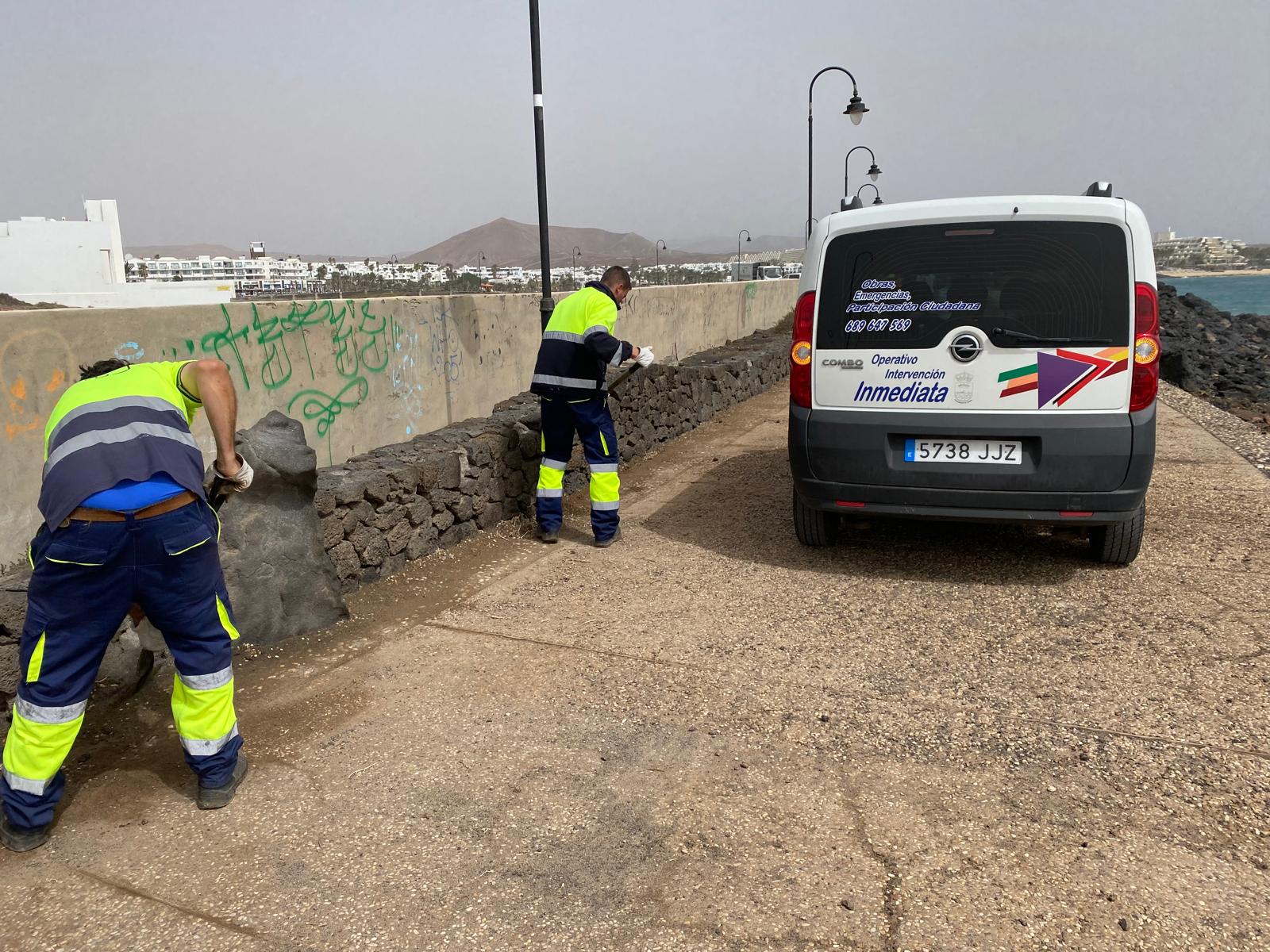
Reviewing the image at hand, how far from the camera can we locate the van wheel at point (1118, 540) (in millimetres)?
4902

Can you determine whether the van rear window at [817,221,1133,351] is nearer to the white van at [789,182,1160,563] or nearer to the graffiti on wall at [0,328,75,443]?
the white van at [789,182,1160,563]

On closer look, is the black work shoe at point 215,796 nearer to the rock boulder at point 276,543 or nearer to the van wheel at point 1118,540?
the rock boulder at point 276,543

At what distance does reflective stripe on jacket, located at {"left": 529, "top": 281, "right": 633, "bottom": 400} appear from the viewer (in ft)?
18.8

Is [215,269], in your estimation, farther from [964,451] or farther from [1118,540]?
[1118,540]

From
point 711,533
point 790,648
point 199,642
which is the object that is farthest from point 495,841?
point 711,533

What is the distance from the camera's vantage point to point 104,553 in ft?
8.69

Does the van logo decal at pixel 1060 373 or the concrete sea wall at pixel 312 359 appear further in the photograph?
the van logo decal at pixel 1060 373

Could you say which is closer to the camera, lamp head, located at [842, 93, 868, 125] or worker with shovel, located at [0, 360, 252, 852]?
worker with shovel, located at [0, 360, 252, 852]

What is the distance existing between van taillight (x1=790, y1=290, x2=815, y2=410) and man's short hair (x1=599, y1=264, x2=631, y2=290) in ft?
4.60

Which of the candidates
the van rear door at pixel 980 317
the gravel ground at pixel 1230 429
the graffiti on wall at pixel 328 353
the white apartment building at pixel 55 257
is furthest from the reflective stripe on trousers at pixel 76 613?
the white apartment building at pixel 55 257

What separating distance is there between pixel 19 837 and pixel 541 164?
6.21 m

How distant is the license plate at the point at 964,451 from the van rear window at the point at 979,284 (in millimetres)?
503

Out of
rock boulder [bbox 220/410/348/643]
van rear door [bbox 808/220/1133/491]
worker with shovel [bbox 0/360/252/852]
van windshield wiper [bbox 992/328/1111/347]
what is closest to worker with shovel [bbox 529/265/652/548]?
van rear door [bbox 808/220/1133/491]

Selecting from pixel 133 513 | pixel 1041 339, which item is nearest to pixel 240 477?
pixel 133 513
